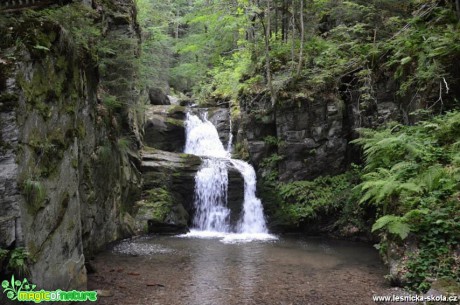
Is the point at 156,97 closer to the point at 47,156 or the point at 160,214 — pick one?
the point at 160,214

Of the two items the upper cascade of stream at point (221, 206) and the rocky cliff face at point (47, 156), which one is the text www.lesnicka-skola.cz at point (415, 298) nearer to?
the rocky cliff face at point (47, 156)

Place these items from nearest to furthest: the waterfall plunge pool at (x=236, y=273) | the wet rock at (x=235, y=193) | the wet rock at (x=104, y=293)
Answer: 1. the wet rock at (x=104, y=293)
2. the waterfall plunge pool at (x=236, y=273)
3. the wet rock at (x=235, y=193)

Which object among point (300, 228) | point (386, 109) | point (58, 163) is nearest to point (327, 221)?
point (300, 228)

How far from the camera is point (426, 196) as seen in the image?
7516 millimetres

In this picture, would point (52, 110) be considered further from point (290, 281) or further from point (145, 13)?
point (145, 13)

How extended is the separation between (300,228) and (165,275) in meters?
7.13

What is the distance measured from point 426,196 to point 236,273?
4.56 metres

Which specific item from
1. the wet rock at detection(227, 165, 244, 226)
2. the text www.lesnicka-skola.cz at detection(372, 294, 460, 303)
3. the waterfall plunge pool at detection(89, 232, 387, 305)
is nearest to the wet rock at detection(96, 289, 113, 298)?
the waterfall plunge pool at detection(89, 232, 387, 305)

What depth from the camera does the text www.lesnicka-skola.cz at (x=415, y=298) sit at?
535 centimetres

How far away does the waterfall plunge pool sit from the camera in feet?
23.1

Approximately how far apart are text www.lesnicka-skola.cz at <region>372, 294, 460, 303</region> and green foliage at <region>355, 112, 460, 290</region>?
0.31 metres

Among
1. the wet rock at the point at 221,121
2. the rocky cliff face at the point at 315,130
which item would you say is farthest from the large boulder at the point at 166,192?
the wet rock at the point at 221,121

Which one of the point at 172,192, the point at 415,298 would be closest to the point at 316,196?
the point at 172,192

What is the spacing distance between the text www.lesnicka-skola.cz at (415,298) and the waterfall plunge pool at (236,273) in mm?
219
